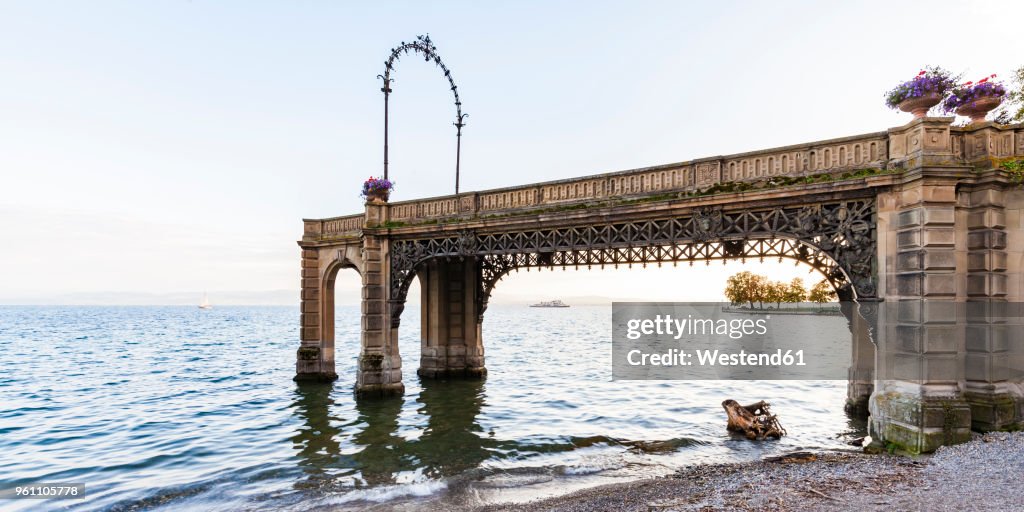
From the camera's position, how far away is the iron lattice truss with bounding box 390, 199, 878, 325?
44.3ft

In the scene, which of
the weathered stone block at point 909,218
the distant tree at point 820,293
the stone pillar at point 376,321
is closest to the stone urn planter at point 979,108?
the weathered stone block at point 909,218

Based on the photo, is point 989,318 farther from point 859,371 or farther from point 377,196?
point 377,196

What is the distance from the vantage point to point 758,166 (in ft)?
49.5

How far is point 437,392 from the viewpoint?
25562 mm

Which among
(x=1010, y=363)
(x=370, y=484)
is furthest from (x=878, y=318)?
(x=370, y=484)

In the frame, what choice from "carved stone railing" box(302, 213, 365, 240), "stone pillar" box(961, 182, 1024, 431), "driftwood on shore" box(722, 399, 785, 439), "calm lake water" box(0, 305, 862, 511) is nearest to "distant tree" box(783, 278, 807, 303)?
"calm lake water" box(0, 305, 862, 511)

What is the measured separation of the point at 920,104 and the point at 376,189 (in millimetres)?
19274

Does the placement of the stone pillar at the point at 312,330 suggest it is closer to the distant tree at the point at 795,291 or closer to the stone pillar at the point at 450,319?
the stone pillar at the point at 450,319

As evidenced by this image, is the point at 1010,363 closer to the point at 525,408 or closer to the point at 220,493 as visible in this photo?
the point at 525,408

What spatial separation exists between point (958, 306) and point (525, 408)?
50.1 ft

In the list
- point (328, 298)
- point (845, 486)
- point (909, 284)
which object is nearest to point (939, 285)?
point (909, 284)

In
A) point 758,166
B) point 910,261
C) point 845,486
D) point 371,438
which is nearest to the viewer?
point 845,486

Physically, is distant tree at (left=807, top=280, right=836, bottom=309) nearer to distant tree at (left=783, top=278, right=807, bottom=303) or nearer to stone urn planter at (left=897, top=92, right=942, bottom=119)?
distant tree at (left=783, top=278, right=807, bottom=303)

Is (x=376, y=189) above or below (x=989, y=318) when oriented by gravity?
above
